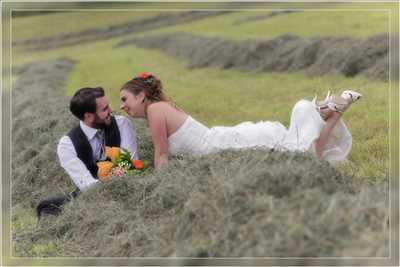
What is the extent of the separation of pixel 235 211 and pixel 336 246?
76 cm

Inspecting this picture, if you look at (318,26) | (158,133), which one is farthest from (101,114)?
(318,26)

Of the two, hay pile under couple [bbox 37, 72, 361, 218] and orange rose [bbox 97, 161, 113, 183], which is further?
hay pile under couple [bbox 37, 72, 361, 218]

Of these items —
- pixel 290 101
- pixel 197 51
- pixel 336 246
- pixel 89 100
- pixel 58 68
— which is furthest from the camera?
pixel 58 68

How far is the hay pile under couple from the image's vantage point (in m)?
6.24

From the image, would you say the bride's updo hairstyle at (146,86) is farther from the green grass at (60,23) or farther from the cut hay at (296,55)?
the green grass at (60,23)

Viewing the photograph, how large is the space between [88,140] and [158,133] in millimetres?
735

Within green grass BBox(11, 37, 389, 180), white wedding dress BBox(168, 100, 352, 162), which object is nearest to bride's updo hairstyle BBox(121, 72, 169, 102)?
white wedding dress BBox(168, 100, 352, 162)

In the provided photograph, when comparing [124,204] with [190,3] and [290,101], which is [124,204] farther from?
[290,101]

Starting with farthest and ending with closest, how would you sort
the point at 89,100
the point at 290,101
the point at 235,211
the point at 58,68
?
the point at 58,68 < the point at 290,101 < the point at 89,100 < the point at 235,211

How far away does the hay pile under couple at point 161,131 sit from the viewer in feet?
20.5

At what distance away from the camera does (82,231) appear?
18.0 feet

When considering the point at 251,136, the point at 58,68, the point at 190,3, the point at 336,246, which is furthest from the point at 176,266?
the point at 58,68

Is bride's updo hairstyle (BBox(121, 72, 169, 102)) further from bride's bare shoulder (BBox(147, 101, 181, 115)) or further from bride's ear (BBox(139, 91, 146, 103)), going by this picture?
bride's bare shoulder (BBox(147, 101, 181, 115))

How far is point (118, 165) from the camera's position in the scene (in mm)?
6199
